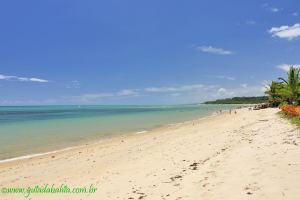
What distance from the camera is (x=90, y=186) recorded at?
958cm

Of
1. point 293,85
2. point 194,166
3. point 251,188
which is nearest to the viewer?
point 251,188

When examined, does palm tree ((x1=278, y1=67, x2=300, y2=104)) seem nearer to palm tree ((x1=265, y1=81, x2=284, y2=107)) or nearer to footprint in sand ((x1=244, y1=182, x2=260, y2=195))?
palm tree ((x1=265, y1=81, x2=284, y2=107))

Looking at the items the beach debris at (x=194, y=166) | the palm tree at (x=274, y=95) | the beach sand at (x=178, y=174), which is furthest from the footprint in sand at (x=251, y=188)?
the palm tree at (x=274, y=95)

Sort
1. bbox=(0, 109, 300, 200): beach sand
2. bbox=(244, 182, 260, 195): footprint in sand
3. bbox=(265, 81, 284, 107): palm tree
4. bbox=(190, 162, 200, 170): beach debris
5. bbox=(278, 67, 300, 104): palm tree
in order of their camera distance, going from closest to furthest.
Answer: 1. bbox=(244, 182, 260, 195): footprint in sand
2. bbox=(0, 109, 300, 200): beach sand
3. bbox=(190, 162, 200, 170): beach debris
4. bbox=(278, 67, 300, 104): palm tree
5. bbox=(265, 81, 284, 107): palm tree

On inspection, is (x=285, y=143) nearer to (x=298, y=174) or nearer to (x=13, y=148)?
(x=298, y=174)

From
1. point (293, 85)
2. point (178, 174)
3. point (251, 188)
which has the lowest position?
point (178, 174)

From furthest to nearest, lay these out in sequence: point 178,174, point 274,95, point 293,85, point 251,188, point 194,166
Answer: point 274,95
point 293,85
point 194,166
point 178,174
point 251,188

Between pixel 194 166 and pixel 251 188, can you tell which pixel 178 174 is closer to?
pixel 194 166

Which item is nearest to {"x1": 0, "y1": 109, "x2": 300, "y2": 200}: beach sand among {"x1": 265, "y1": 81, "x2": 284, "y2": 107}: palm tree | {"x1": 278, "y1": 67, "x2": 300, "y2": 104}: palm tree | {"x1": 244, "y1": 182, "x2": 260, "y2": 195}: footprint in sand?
{"x1": 244, "y1": 182, "x2": 260, "y2": 195}: footprint in sand

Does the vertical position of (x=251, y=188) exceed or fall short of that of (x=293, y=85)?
it falls short

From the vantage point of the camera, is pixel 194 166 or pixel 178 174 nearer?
pixel 178 174

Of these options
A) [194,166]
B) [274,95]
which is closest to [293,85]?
[274,95]

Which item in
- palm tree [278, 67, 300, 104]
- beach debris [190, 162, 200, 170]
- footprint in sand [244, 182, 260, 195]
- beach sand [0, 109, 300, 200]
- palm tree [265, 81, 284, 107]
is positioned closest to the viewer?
footprint in sand [244, 182, 260, 195]

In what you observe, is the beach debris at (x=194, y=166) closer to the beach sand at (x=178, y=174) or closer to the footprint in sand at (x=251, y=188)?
the beach sand at (x=178, y=174)
